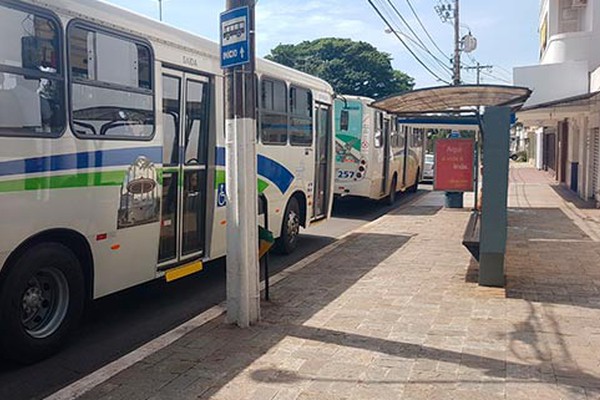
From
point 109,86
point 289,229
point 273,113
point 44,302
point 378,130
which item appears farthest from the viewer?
point 378,130

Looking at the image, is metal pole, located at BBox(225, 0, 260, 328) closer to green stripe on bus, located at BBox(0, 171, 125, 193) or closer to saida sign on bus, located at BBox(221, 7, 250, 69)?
saida sign on bus, located at BBox(221, 7, 250, 69)

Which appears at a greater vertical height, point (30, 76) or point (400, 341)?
point (30, 76)

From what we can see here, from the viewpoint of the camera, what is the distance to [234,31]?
18.2ft

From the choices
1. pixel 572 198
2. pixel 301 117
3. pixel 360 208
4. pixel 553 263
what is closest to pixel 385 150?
pixel 360 208

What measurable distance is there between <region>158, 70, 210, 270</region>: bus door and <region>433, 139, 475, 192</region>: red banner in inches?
239

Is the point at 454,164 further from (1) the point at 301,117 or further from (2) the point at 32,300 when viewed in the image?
(2) the point at 32,300

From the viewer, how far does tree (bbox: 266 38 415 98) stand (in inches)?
1790

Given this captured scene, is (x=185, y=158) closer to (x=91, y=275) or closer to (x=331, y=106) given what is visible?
(x=91, y=275)

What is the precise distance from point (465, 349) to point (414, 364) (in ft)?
1.90

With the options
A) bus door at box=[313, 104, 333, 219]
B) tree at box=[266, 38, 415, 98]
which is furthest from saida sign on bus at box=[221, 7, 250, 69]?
tree at box=[266, 38, 415, 98]

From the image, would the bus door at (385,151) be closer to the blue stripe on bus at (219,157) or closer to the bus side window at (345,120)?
the bus side window at (345,120)

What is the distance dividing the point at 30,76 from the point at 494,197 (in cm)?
523

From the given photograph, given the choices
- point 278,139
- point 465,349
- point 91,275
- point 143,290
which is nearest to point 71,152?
point 91,275

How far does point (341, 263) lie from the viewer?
8727 millimetres
